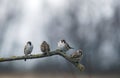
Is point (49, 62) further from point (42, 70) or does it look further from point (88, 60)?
point (88, 60)

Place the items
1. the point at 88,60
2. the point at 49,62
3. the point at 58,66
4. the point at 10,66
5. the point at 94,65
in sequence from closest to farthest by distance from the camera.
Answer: the point at 88,60
the point at 58,66
the point at 94,65
the point at 49,62
the point at 10,66

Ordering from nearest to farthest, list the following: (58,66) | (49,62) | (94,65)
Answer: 1. (58,66)
2. (94,65)
3. (49,62)

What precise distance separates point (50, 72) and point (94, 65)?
45.0 inches

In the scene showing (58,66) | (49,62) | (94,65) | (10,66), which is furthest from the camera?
(10,66)

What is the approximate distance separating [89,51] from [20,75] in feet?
7.86

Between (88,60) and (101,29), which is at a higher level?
(101,29)

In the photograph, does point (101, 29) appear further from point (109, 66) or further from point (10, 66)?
point (10, 66)

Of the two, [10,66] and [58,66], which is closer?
[58,66]

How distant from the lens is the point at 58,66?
1423 cm

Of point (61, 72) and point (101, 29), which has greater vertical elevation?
point (101, 29)

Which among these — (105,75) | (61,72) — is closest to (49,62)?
(105,75)

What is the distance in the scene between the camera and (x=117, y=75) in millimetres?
15781

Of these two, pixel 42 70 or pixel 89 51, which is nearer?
pixel 89 51

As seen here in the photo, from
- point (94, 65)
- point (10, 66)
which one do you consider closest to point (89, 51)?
point (94, 65)
